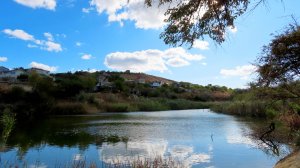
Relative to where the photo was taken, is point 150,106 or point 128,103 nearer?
point 128,103

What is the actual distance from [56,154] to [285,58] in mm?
10619

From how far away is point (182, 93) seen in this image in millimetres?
101312

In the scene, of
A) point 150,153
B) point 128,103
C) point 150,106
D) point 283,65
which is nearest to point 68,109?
point 128,103

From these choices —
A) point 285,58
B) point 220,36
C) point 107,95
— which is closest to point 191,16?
point 220,36

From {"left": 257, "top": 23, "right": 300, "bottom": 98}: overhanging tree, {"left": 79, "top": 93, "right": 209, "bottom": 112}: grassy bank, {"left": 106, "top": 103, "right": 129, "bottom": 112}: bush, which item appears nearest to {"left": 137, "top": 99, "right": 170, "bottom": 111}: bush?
{"left": 79, "top": 93, "right": 209, "bottom": 112}: grassy bank

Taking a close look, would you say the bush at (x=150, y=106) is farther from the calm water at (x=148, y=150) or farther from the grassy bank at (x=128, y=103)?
the calm water at (x=148, y=150)

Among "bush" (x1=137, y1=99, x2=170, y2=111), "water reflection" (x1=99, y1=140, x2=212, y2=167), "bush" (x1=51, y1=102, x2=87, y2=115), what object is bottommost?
"water reflection" (x1=99, y1=140, x2=212, y2=167)

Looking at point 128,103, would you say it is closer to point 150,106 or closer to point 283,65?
point 150,106

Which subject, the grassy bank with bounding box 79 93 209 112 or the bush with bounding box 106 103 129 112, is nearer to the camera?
the grassy bank with bounding box 79 93 209 112

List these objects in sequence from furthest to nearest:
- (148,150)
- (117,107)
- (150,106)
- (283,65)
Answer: (150,106) < (117,107) < (148,150) < (283,65)

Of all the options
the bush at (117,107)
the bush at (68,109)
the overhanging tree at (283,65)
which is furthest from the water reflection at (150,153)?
the bush at (117,107)

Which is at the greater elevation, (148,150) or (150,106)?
(150,106)

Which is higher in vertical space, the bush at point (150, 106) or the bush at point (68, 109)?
the bush at point (150, 106)

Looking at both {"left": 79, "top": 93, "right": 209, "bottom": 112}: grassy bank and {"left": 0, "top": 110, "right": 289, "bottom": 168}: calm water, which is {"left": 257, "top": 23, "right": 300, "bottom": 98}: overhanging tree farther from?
{"left": 79, "top": 93, "right": 209, "bottom": 112}: grassy bank
